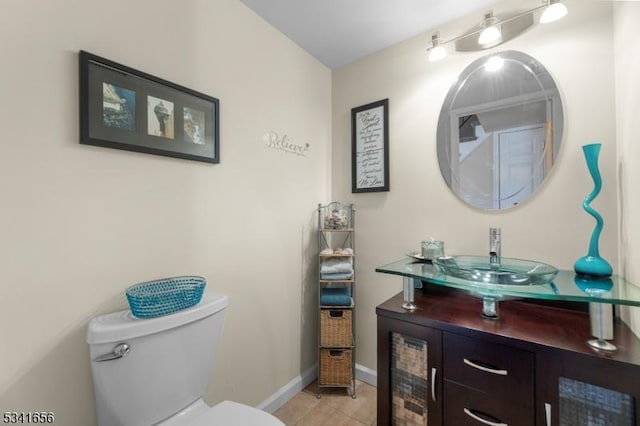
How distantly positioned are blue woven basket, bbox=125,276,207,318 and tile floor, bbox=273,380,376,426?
1.08m

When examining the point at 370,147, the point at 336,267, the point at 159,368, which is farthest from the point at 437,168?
the point at 159,368

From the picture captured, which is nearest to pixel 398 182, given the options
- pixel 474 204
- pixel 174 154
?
pixel 474 204

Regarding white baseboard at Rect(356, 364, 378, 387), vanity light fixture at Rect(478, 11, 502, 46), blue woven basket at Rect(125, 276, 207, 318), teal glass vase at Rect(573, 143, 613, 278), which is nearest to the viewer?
blue woven basket at Rect(125, 276, 207, 318)

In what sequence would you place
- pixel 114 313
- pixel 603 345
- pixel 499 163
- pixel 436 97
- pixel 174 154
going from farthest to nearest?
1. pixel 436 97
2. pixel 499 163
3. pixel 174 154
4. pixel 114 313
5. pixel 603 345

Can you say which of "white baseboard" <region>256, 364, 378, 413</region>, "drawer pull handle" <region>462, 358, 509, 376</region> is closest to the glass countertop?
"drawer pull handle" <region>462, 358, 509, 376</region>

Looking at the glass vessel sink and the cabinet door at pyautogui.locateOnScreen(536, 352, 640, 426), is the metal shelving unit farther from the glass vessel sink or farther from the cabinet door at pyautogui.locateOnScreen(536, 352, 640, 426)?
the cabinet door at pyautogui.locateOnScreen(536, 352, 640, 426)

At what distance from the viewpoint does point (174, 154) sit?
3.92 feet

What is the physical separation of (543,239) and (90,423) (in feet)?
6.88

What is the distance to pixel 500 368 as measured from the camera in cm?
99

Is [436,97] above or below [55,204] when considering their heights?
above

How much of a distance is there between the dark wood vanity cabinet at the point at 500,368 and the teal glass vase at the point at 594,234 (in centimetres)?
21

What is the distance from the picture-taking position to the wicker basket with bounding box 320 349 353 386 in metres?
1.79

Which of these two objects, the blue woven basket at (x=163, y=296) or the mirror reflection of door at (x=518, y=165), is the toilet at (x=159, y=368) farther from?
the mirror reflection of door at (x=518, y=165)

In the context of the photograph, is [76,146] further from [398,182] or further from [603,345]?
[603,345]
